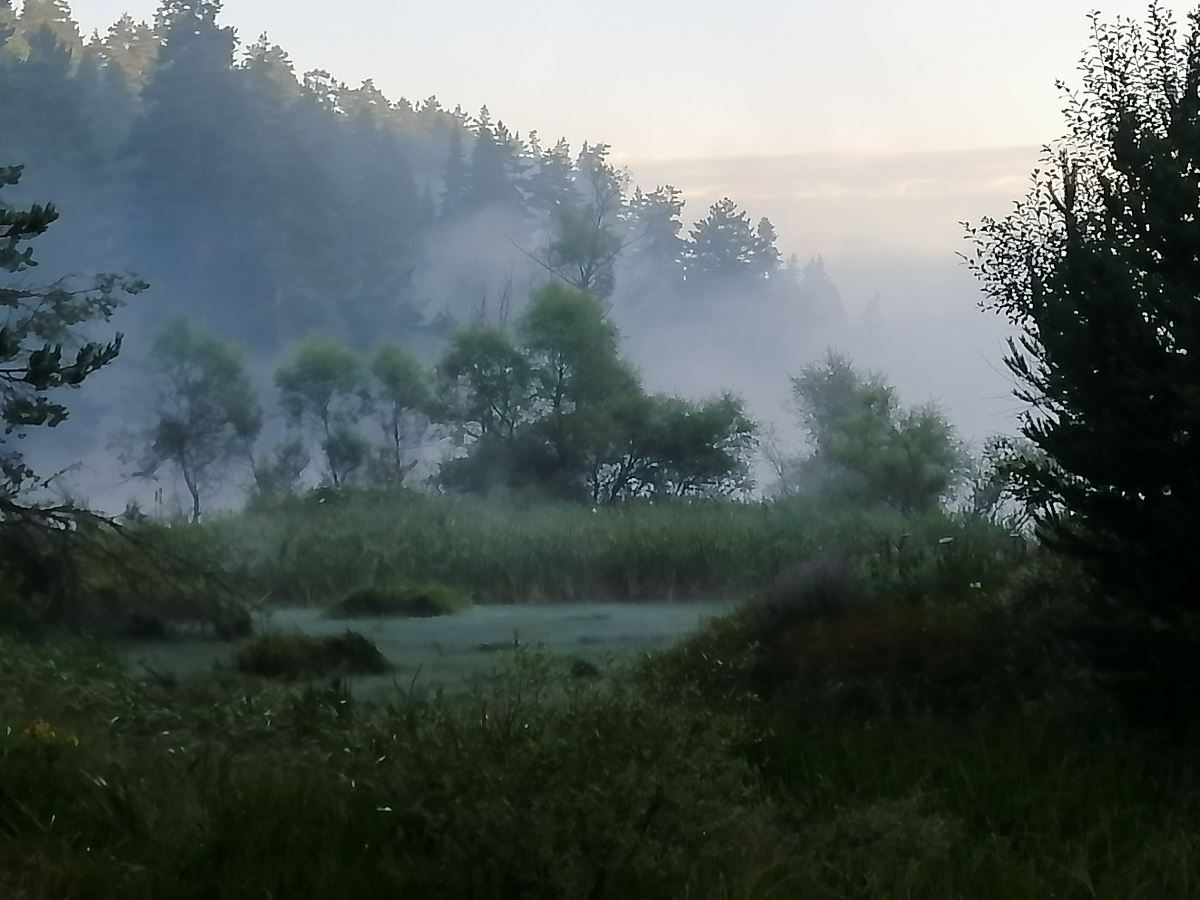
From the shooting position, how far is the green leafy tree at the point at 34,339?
6.72 metres

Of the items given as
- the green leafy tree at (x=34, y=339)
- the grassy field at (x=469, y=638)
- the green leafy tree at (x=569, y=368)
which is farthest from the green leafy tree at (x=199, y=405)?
the green leafy tree at (x=569, y=368)

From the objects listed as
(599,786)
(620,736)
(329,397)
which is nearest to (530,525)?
(329,397)

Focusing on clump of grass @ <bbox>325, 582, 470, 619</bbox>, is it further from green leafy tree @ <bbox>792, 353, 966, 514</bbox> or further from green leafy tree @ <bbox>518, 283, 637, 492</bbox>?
green leafy tree @ <bbox>792, 353, 966, 514</bbox>

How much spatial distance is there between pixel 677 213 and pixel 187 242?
3129 millimetres

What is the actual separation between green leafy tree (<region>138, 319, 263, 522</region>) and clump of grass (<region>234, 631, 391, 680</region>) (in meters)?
1.55

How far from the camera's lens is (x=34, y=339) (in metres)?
7.59

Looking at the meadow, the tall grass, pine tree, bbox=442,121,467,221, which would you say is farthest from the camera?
pine tree, bbox=442,121,467,221

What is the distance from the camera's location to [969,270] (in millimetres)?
7719

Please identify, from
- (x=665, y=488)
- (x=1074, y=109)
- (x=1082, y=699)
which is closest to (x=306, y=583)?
(x=665, y=488)

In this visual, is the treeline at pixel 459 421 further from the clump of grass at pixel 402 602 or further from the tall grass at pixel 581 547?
the clump of grass at pixel 402 602

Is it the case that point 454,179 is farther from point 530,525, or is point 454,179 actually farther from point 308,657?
point 308,657

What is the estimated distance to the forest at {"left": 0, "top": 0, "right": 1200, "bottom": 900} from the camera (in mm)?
3820

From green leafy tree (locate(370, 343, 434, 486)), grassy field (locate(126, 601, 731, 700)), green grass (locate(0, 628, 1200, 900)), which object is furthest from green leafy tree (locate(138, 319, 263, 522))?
green grass (locate(0, 628, 1200, 900))

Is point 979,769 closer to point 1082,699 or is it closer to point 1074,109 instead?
point 1082,699
